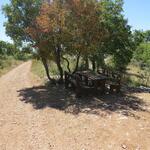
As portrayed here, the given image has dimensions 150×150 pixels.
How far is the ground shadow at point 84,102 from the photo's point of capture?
47.3ft

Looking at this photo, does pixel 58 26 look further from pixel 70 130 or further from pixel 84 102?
pixel 70 130

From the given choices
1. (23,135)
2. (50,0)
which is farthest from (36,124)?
(50,0)

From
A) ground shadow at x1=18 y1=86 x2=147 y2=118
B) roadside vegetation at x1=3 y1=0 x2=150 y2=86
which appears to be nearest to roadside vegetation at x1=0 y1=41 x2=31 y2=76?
roadside vegetation at x1=3 y1=0 x2=150 y2=86

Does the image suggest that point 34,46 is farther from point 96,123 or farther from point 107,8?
point 96,123

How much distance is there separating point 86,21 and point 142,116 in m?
8.78

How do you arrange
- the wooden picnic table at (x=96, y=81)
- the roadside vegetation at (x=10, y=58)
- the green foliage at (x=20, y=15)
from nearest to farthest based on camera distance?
the wooden picnic table at (x=96, y=81)
the green foliage at (x=20, y=15)
the roadside vegetation at (x=10, y=58)

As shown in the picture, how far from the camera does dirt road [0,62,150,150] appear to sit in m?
9.99

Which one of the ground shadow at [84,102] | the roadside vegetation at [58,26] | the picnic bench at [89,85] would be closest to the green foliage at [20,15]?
the roadside vegetation at [58,26]

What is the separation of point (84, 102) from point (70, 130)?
480cm

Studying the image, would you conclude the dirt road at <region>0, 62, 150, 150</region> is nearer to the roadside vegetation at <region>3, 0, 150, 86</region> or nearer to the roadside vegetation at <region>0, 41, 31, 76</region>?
the roadside vegetation at <region>3, 0, 150, 86</region>

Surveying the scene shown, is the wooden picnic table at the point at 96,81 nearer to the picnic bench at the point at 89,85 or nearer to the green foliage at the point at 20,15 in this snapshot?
the picnic bench at the point at 89,85

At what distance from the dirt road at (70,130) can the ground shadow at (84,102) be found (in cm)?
55

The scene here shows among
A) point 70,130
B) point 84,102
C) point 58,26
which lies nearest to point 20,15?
point 58,26

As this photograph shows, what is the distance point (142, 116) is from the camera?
13.1 meters
